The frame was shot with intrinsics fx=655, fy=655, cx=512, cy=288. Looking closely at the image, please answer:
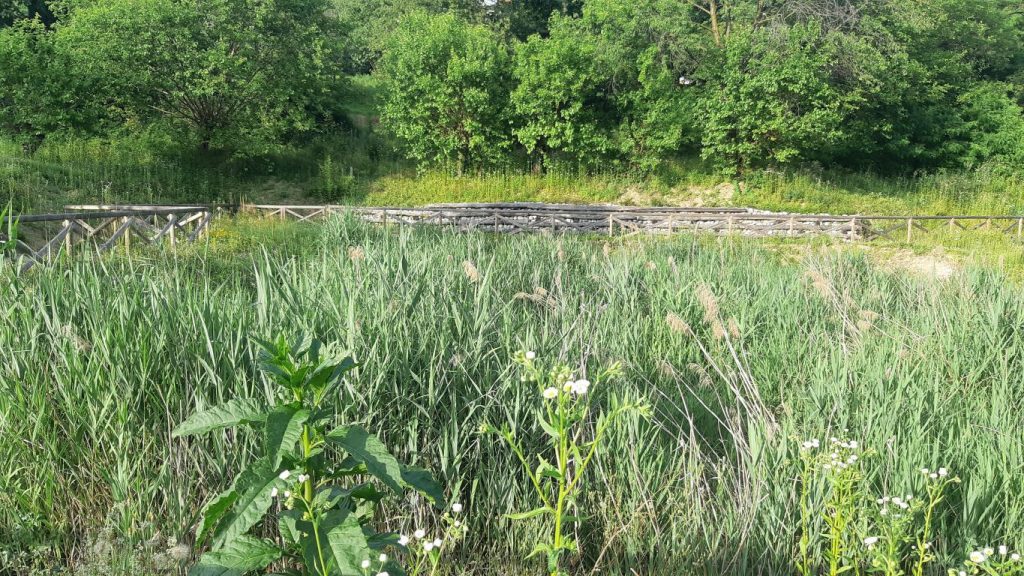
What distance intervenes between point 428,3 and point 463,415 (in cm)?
2963

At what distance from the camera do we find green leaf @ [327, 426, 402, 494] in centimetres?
150

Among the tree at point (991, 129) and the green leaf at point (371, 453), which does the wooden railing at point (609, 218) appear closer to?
the tree at point (991, 129)

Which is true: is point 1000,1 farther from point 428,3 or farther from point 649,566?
point 649,566

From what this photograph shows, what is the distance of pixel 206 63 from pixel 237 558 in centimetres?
1851

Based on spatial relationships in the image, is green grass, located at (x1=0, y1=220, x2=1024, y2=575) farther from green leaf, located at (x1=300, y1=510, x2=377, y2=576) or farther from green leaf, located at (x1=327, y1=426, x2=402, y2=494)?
green leaf, located at (x1=300, y1=510, x2=377, y2=576)

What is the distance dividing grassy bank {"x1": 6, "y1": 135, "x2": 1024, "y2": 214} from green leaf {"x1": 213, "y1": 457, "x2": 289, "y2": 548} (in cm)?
1712

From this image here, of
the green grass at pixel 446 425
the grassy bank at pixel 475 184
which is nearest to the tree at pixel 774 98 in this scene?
the grassy bank at pixel 475 184

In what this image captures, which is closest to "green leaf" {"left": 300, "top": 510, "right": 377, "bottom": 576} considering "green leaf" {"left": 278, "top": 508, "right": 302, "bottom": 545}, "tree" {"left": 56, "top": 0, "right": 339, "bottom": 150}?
"green leaf" {"left": 278, "top": 508, "right": 302, "bottom": 545}

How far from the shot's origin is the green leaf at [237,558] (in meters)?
1.46

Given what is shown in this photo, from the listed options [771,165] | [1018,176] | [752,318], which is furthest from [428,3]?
[752,318]

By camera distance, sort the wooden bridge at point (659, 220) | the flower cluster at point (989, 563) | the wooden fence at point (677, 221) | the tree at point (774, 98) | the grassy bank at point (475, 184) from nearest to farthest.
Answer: the flower cluster at point (989, 563)
the wooden bridge at point (659, 220)
the wooden fence at point (677, 221)
the grassy bank at point (475, 184)
the tree at point (774, 98)

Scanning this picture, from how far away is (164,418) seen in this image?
8.52 ft

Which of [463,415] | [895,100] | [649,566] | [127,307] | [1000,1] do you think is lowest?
[649,566]

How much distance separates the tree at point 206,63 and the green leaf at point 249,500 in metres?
17.9
